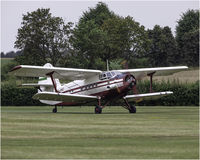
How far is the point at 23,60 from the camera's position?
65875 millimetres

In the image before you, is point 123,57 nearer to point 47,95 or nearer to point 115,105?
point 115,105

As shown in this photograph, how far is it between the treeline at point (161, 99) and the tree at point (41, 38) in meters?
17.5

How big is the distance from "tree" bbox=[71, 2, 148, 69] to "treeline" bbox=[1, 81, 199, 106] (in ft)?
100

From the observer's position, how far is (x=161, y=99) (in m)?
45.6

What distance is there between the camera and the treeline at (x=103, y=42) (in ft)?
221

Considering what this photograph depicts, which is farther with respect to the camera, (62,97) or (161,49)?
(161,49)

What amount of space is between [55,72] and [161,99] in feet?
56.5

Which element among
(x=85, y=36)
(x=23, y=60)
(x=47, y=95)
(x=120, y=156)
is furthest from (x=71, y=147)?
(x=85, y=36)

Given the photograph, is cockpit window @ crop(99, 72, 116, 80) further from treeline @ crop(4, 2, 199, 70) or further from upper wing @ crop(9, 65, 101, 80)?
treeline @ crop(4, 2, 199, 70)

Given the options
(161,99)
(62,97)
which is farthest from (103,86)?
(161,99)

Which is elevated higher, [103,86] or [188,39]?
[188,39]

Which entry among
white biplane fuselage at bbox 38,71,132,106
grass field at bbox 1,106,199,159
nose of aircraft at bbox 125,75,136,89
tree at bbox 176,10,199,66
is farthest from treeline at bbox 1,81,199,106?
tree at bbox 176,10,199,66

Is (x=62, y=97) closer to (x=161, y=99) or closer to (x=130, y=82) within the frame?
(x=130, y=82)

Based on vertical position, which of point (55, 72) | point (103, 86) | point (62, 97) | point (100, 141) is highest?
point (55, 72)
